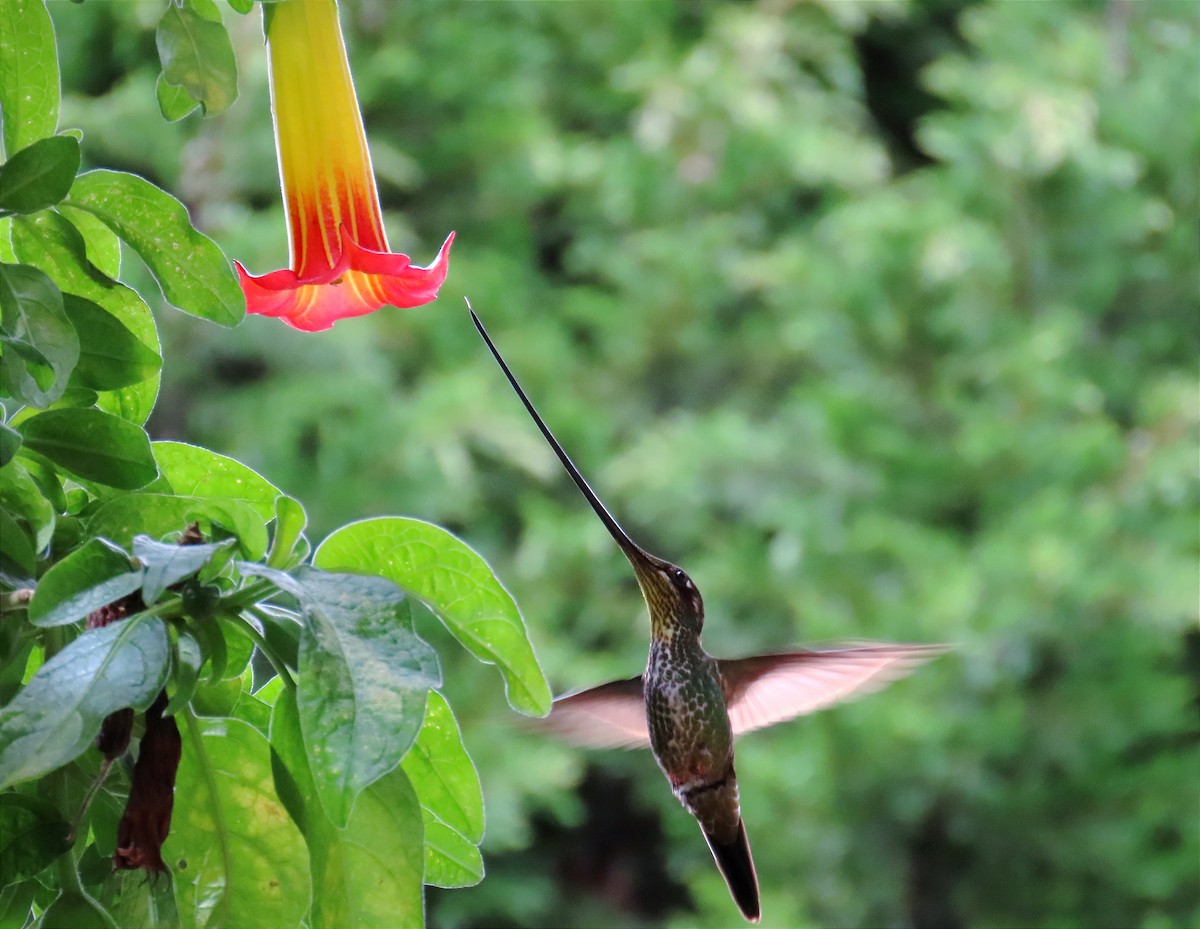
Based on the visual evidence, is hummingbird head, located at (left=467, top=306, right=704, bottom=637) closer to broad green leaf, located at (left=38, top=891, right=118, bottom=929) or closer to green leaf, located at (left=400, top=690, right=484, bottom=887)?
green leaf, located at (left=400, top=690, right=484, bottom=887)

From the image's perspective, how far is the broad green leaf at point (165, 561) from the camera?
1.36 feet

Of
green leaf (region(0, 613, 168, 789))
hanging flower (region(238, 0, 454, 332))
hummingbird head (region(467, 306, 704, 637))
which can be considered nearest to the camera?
green leaf (region(0, 613, 168, 789))

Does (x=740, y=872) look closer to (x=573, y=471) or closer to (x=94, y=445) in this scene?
(x=573, y=471)

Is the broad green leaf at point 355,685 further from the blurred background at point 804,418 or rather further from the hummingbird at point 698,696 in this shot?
the blurred background at point 804,418

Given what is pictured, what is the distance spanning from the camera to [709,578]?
130 inches

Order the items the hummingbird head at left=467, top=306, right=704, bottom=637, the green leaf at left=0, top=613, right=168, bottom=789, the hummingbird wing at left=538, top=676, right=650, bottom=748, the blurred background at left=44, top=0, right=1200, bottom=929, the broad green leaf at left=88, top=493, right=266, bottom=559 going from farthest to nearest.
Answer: the blurred background at left=44, top=0, right=1200, bottom=929 → the hummingbird wing at left=538, top=676, right=650, bottom=748 → the hummingbird head at left=467, top=306, right=704, bottom=637 → the broad green leaf at left=88, top=493, right=266, bottom=559 → the green leaf at left=0, top=613, right=168, bottom=789

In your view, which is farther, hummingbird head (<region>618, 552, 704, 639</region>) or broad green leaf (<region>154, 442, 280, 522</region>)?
hummingbird head (<region>618, 552, 704, 639</region>)

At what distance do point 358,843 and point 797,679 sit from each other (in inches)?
21.3

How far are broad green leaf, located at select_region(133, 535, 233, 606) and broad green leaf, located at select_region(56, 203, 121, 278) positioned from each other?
15 cm

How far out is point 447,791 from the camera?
0.55 metres

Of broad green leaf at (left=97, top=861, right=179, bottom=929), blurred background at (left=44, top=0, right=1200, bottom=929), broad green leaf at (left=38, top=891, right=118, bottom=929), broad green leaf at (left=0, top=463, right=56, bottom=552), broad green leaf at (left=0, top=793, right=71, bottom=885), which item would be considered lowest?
blurred background at (left=44, top=0, right=1200, bottom=929)

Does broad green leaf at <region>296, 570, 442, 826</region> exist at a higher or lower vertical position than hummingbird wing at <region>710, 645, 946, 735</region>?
higher

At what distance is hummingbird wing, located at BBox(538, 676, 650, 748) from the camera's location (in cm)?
95

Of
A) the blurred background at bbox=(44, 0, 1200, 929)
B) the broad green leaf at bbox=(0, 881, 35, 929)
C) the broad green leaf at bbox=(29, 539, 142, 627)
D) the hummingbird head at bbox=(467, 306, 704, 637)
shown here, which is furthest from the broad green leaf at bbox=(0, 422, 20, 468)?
the blurred background at bbox=(44, 0, 1200, 929)
